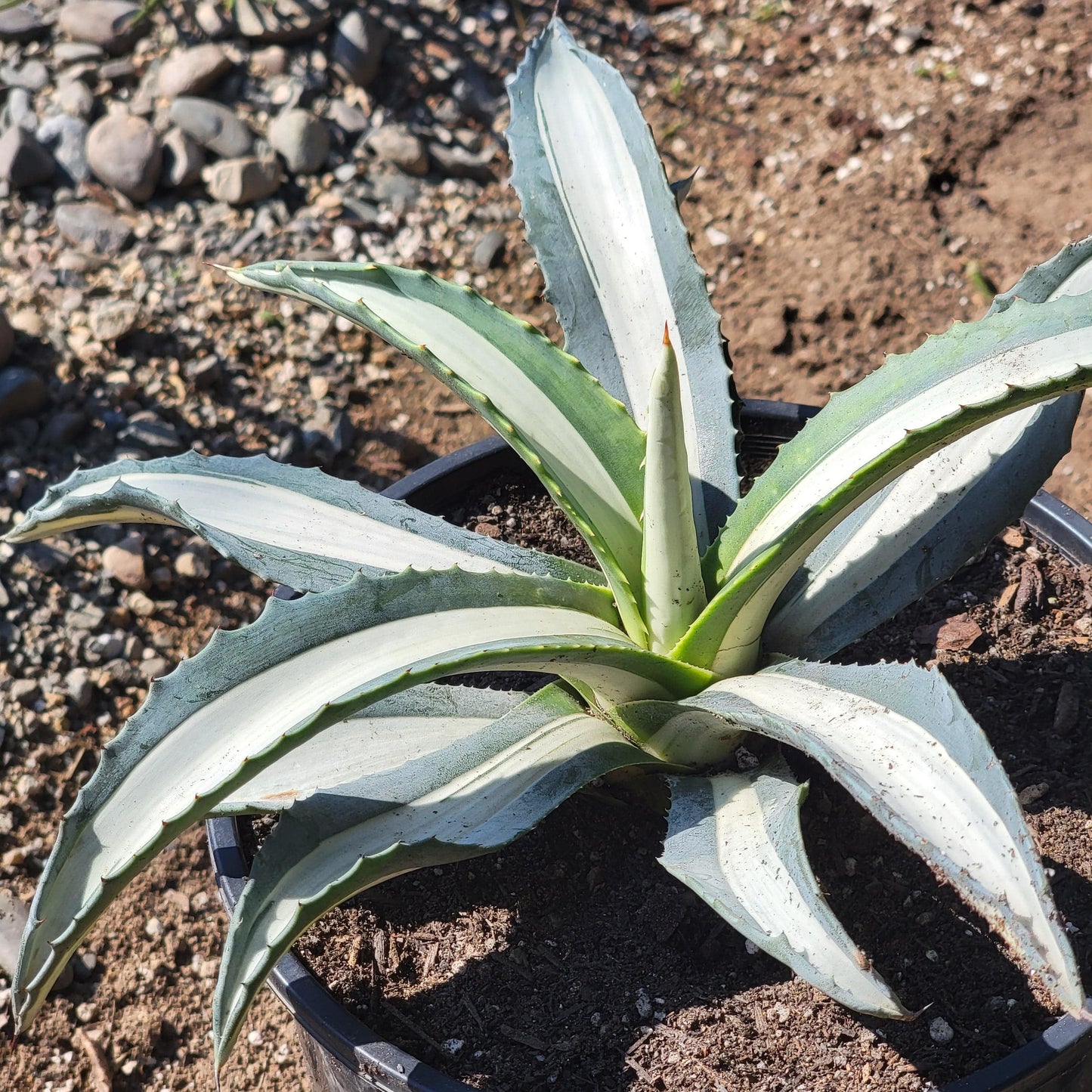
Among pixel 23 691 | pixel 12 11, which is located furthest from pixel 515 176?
pixel 12 11

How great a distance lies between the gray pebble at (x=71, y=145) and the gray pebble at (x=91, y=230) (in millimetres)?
103

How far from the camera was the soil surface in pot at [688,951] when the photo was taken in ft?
3.59

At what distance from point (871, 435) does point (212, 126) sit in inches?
73.8

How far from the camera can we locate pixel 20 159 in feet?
7.77

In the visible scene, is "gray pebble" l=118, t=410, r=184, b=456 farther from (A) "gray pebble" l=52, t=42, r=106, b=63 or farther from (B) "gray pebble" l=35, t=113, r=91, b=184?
(A) "gray pebble" l=52, t=42, r=106, b=63

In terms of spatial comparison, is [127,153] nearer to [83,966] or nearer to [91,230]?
[91,230]

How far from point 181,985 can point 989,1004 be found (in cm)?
111

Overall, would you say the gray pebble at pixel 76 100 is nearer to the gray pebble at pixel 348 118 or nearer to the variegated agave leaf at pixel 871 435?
the gray pebble at pixel 348 118

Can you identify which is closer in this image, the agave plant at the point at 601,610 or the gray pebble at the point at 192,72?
A: the agave plant at the point at 601,610

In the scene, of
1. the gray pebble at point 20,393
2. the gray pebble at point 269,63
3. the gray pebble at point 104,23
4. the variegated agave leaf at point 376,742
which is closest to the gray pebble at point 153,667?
the gray pebble at point 20,393

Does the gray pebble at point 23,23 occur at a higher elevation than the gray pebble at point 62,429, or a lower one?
higher

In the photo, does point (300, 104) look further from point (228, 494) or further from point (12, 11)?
point (228, 494)

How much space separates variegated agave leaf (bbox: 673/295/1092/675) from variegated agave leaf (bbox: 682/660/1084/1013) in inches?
3.0

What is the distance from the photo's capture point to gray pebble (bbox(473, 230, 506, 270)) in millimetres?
2385
